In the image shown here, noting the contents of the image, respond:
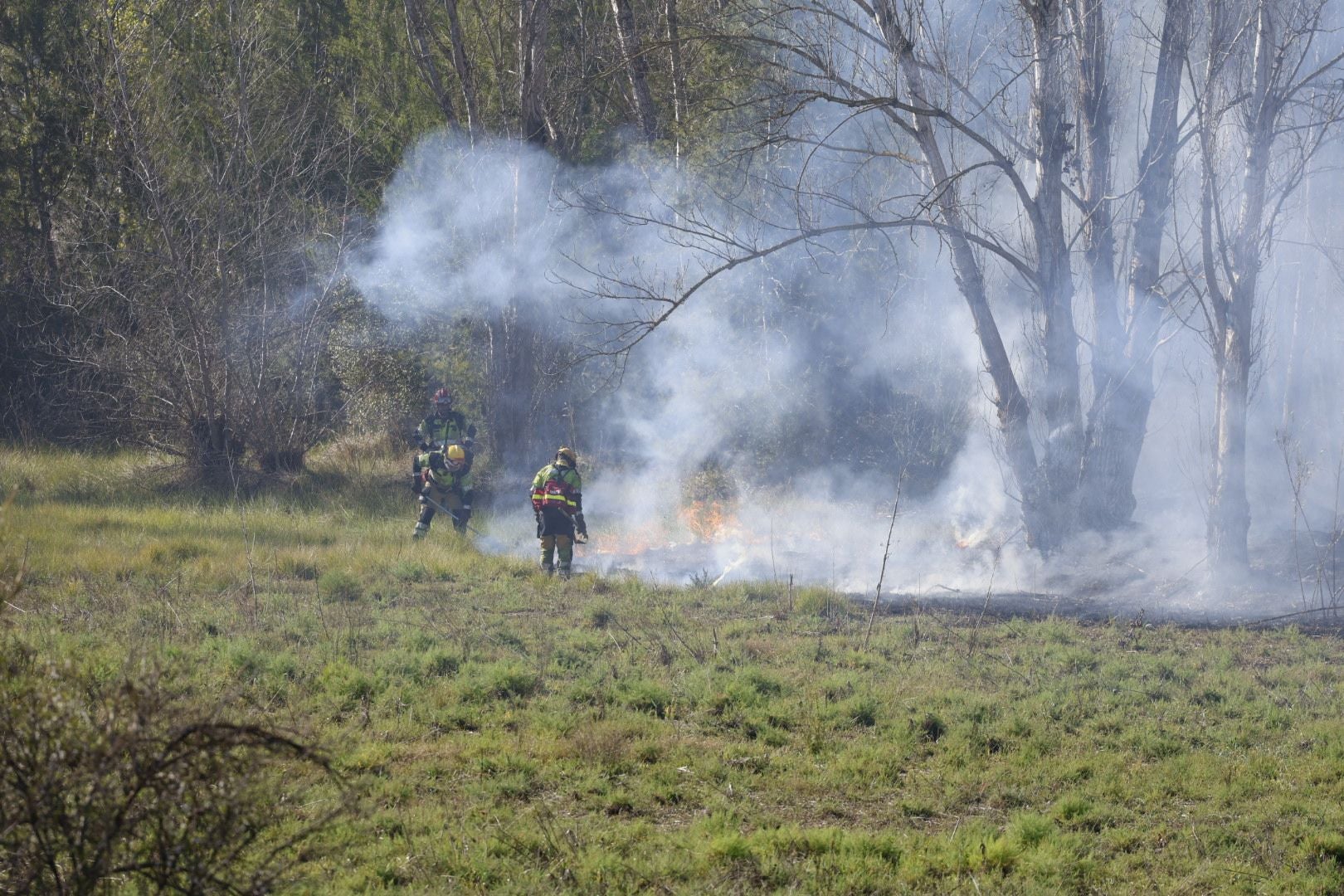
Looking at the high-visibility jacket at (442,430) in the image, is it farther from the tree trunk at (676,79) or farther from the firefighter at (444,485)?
the tree trunk at (676,79)

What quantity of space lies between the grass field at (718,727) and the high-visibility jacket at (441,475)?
3292 millimetres

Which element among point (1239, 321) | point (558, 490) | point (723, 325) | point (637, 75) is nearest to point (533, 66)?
point (637, 75)

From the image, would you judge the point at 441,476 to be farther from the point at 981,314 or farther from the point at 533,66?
the point at 533,66

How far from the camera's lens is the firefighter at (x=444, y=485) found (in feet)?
48.2

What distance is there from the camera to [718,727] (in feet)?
22.8

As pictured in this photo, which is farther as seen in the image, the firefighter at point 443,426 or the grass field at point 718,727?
the firefighter at point 443,426

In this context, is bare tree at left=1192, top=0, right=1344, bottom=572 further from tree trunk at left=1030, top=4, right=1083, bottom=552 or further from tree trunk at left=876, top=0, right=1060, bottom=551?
tree trunk at left=876, top=0, right=1060, bottom=551

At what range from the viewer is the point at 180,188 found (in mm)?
19844

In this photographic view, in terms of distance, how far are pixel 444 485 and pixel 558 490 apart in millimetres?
3395

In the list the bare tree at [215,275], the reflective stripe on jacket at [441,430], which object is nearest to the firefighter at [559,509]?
the reflective stripe on jacket at [441,430]

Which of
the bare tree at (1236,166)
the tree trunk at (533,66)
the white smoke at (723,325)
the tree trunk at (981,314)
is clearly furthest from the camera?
the white smoke at (723,325)

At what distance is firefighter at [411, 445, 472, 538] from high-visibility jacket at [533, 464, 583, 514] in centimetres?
286

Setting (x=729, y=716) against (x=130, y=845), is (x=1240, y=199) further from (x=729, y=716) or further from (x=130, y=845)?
(x=130, y=845)

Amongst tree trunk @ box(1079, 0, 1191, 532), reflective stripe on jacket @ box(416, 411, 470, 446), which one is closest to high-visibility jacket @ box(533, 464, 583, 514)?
reflective stripe on jacket @ box(416, 411, 470, 446)
